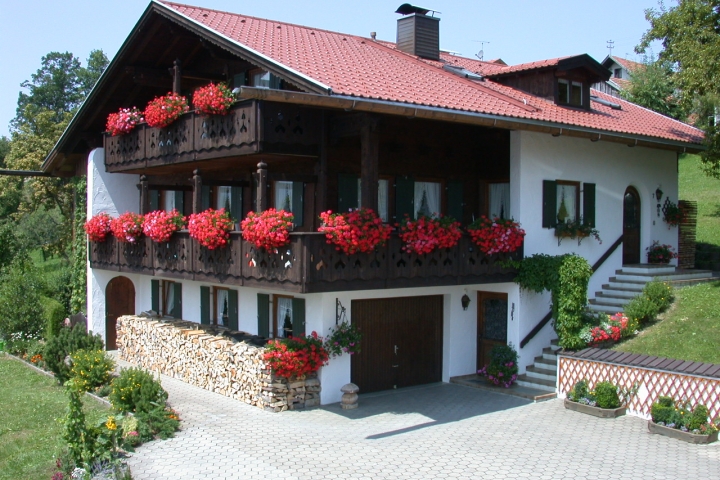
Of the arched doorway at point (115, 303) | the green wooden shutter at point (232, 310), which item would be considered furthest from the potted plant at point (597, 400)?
the arched doorway at point (115, 303)

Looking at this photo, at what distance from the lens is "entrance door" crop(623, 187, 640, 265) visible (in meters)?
19.9

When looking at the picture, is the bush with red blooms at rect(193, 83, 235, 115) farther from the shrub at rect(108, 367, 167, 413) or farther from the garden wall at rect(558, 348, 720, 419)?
the garden wall at rect(558, 348, 720, 419)

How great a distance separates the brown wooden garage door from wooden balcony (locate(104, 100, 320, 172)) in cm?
369

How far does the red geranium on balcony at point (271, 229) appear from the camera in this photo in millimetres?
13859

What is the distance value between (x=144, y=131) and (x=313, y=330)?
7447 mm

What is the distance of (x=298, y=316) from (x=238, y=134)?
3968mm

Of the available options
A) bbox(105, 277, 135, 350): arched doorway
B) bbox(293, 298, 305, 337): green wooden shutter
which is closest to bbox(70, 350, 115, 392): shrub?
bbox(293, 298, 305, 337): green wooden shutter

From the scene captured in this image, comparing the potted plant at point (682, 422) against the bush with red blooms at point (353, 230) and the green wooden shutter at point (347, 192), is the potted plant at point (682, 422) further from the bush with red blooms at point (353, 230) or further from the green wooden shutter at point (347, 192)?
the green wooden shutter at point (347, 192)

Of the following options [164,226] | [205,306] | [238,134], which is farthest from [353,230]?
[205,306]

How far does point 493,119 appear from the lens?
50.5 ft

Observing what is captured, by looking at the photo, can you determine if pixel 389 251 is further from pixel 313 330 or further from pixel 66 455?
pixel 66 455

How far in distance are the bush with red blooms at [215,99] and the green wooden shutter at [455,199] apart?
5.69m

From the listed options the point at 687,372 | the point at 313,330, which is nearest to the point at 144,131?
the point at 313,330

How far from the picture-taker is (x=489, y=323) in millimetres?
17453
